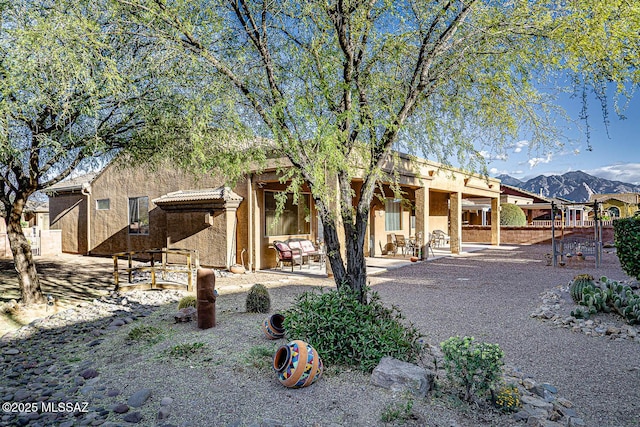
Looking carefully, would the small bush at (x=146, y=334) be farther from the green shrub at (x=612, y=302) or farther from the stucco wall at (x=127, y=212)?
the stucco wall at (x=127, y=212)

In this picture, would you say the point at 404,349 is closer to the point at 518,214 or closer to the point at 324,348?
the point at 324,348

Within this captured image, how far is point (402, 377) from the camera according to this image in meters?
3.68

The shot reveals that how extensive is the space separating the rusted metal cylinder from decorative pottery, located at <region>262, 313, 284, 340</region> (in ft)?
3.60

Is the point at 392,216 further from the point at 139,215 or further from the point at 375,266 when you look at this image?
the point at 139,215

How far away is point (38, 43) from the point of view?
15.2 ft

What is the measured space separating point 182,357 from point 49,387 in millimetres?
1347

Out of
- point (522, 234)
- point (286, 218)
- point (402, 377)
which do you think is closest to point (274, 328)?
point (402, 377)

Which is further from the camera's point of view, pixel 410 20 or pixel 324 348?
pixel 410 20

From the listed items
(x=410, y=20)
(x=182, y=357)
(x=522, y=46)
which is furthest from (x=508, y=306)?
(x=182, y=357)

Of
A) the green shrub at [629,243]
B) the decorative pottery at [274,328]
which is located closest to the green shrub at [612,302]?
the green shrub at [629,243]

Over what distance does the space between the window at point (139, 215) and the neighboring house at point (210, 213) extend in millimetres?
41

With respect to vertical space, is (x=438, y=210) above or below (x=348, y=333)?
above

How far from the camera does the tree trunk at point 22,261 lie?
7.72 metres

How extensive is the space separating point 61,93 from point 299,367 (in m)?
4.38
